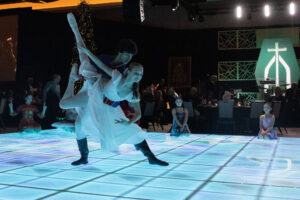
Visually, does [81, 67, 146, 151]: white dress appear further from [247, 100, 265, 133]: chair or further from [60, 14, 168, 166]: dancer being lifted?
[247, 100, 265, 133]: chair

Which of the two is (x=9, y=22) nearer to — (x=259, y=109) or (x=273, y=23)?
(x=259, y=109)

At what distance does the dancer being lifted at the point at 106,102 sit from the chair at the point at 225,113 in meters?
4.84

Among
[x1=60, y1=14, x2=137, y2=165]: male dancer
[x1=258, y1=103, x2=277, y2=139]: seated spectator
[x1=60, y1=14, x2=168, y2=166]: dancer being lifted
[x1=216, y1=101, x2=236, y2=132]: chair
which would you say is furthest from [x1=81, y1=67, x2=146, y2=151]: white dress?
[x1=216, y1=101, x2=236, y2=132]: chair

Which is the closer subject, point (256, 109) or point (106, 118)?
point (106, 118)

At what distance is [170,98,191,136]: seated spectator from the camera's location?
22.4ft

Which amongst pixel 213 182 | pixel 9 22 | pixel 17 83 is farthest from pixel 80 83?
pixel 213 182

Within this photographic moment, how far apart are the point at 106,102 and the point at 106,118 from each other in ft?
0.57

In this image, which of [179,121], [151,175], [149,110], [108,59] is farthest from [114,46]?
[151,175]

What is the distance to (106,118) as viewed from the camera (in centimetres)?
325

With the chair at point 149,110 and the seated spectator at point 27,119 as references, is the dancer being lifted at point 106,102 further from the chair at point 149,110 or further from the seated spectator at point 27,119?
the chair at point 149,110

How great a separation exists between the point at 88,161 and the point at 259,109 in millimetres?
5471

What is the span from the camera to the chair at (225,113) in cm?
802

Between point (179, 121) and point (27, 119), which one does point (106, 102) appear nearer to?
point (179, 121)

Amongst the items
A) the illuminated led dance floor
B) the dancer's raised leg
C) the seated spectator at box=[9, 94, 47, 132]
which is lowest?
the illuminated led dance floor
